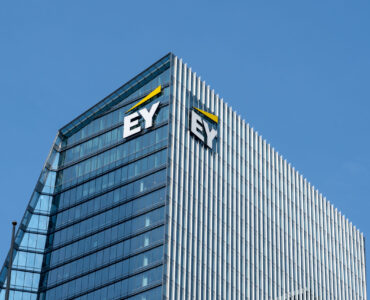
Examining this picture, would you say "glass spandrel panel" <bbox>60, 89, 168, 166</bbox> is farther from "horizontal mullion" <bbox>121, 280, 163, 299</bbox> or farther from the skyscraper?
"horizontal mullion" <bbox>121, 280, 163, 299</bbox>

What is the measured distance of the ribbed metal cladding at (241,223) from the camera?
468 ft

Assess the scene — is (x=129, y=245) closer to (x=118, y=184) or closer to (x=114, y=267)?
(x=114, y=267)

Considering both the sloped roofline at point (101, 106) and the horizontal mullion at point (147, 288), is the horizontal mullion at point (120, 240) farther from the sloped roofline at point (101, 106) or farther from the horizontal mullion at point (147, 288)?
the sloped roofline at point (101, 106)

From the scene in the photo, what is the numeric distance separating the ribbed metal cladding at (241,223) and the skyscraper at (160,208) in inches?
7.8

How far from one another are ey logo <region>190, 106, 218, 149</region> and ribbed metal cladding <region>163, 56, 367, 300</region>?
100cm

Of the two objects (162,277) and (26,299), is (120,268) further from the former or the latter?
(26,299)

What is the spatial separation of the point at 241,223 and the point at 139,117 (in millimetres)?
22080

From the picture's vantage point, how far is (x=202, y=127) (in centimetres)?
15175

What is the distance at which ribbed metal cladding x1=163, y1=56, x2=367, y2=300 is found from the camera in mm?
142500

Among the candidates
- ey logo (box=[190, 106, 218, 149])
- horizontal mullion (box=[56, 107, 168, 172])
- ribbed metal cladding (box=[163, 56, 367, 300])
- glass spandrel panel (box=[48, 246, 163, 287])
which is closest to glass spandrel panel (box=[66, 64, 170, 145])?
ribbed metal cladding (box=[163, 56, 367, 300])

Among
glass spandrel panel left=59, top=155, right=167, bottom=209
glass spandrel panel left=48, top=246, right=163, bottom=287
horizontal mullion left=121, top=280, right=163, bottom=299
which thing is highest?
glass spandrel panel left=59, top=155, right=167, bottom=209

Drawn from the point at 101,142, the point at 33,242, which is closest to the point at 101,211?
the point at 101,142

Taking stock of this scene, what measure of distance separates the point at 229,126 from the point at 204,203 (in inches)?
624

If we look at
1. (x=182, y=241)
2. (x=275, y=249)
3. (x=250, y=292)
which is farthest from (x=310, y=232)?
(x=182, y=241)
